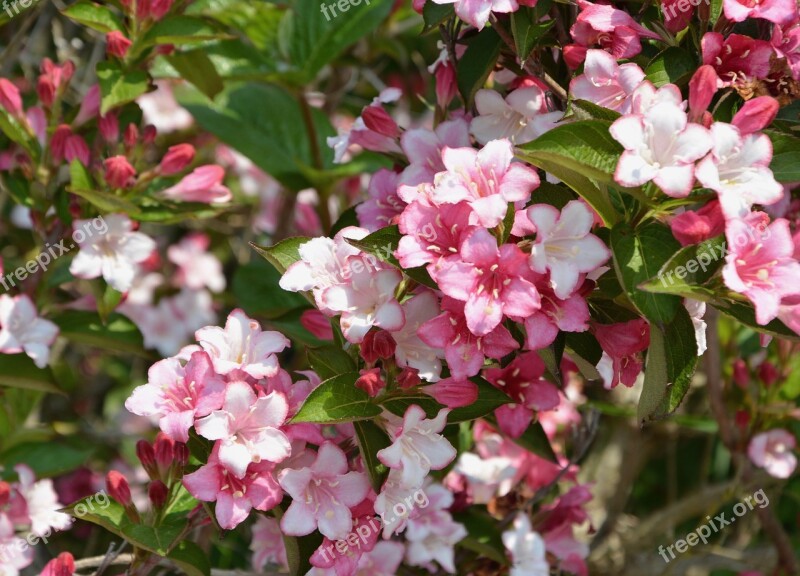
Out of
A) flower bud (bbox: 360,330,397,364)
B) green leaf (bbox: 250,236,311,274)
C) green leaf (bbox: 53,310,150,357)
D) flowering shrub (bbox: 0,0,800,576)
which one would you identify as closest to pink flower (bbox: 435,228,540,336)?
flowering shrub (bbox: 0,0,800,576)

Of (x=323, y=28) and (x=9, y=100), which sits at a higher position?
(x=9, y=100)

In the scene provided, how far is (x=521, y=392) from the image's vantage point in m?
1.41

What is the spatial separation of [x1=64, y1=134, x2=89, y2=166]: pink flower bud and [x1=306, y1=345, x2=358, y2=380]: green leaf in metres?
0.63

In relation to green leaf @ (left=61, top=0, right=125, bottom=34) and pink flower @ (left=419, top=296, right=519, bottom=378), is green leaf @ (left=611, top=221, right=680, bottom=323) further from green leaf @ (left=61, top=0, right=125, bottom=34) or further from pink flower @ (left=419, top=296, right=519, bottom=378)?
green leaf @ (left=61, top=0, right=125, bottom=34)

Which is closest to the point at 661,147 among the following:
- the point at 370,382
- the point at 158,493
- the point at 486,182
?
the point at 486,182

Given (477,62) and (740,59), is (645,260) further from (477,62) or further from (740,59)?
(477,62)

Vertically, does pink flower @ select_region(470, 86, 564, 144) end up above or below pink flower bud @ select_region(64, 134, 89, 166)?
above

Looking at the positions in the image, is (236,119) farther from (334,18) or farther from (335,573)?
(335,573)

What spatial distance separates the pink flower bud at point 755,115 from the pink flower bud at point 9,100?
3.78 ft

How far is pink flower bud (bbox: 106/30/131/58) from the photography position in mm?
1571

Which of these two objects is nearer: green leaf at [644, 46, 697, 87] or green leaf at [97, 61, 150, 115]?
green leaf at [644, 46, 697, 87]

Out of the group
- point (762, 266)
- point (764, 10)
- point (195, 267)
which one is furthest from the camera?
point (195, 267)

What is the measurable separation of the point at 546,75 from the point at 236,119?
1.04 meters

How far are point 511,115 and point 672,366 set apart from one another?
0.45 metres
